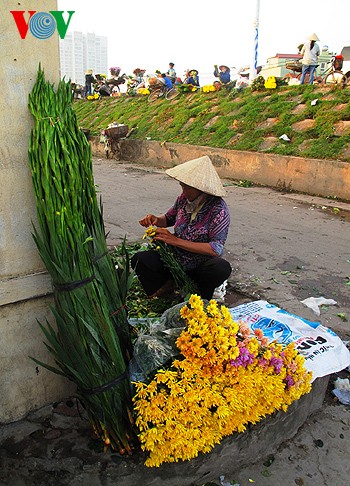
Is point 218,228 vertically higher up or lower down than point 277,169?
higher up

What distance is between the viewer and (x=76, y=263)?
5.99 feet

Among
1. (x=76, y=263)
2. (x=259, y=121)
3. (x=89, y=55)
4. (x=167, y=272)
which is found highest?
(x=89, y=55)

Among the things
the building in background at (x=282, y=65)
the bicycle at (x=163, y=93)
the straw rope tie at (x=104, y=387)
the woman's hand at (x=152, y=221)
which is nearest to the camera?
the straw rope tie at (x=104, y=387)

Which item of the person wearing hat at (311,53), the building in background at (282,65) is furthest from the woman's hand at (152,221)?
the building in background at (282,65)

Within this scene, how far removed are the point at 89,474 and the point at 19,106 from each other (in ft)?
5.28

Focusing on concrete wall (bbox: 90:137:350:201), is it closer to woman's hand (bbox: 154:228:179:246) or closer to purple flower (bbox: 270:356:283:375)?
woman's hand (bbox: 154:228:179:246)

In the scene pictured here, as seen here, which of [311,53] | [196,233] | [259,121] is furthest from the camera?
[311,53]

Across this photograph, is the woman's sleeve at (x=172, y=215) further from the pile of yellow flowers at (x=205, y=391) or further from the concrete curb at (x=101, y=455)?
the concrete curb at (x=101, y=455)

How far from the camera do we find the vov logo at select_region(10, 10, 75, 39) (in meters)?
1.73

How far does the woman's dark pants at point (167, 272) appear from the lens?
3.06 meters

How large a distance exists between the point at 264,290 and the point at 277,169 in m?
4.53

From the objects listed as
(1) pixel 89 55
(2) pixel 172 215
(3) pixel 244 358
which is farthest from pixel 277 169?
(1) pixel 89 55

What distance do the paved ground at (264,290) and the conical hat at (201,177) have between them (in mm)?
1191

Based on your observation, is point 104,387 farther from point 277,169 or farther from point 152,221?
point 277,169
